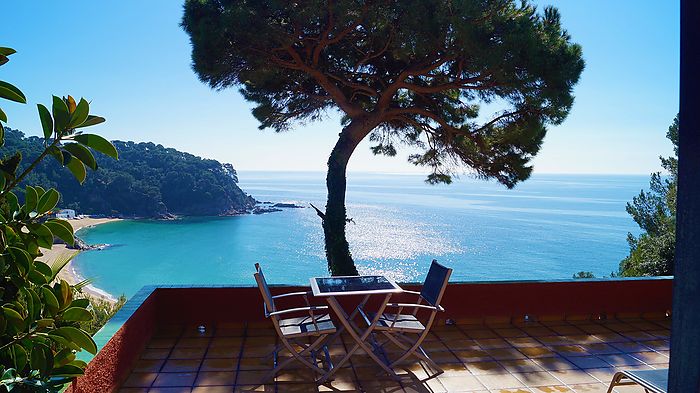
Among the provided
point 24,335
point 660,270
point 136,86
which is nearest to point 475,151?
point 660,270

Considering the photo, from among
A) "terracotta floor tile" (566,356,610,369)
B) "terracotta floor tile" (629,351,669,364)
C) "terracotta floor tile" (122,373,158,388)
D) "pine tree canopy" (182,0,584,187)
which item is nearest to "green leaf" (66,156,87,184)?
"terracotta floor tile" (122,373,158,388)

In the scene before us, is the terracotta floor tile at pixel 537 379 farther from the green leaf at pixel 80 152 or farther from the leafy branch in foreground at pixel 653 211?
the leafy branch in foreground at pixel 653 211

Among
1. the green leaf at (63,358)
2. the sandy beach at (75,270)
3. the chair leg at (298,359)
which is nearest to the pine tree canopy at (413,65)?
the chair leg at (298,359)

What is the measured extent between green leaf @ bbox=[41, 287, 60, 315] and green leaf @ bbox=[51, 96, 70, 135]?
443mm

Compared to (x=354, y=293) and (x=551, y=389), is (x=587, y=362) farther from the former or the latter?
(x=354, y=293)

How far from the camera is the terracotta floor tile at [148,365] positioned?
349 centimetres

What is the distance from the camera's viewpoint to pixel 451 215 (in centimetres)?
6588

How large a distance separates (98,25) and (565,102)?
761 inches

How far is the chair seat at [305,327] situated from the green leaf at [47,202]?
2.13m

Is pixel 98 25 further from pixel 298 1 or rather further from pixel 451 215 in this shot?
pixel 451 215

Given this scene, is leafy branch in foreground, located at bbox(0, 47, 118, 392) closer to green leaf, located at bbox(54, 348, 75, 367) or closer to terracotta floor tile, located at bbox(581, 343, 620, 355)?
green leaf, located at bbox(54, 348, 75, 367)

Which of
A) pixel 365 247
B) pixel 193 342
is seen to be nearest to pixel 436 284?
pixel 193 342

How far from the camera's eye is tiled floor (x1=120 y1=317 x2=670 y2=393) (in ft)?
11.0

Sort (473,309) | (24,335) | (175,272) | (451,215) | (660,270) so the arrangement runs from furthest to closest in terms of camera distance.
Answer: (451,215) < (175,272) < (660,270) < (473,309) < (24,335)
